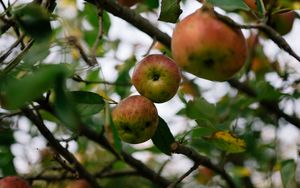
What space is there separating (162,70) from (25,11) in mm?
461

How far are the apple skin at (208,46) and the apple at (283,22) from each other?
0.71 meters

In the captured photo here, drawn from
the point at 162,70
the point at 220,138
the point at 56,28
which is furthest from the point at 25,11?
the point at 56,28

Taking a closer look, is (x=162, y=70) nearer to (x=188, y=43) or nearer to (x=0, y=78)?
(x=188, y=43)

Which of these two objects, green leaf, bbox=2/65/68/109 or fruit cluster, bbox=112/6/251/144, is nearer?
green leaf, bbox=2/65/68/109

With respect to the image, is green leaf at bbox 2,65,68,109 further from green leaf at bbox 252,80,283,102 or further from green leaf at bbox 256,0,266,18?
green leaf at bbox 252,80,283,102

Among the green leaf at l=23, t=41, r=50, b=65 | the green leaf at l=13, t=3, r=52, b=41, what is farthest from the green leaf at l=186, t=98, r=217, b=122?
the green leaf at l=13, t=3, r=52, b=41

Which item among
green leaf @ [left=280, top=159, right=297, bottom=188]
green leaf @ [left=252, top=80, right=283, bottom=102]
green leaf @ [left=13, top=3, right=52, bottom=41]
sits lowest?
green leaf @ [left=252, top=80, right=283, bottom=102]

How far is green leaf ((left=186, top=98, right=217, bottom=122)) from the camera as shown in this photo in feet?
5.38

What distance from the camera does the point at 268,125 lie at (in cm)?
227

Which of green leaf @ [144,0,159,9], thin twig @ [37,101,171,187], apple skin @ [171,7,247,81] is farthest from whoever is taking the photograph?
thin twig @ [37,101,171,187]

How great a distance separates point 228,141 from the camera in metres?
1.34

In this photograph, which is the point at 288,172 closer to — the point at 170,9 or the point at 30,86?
the point at 170,9

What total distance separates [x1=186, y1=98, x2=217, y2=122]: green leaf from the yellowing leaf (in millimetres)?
279

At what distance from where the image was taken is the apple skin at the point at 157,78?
118 cm
